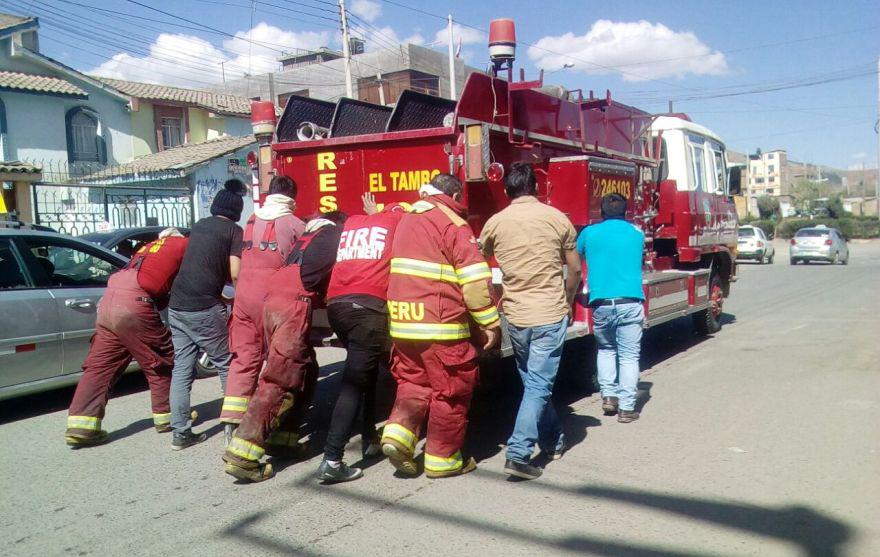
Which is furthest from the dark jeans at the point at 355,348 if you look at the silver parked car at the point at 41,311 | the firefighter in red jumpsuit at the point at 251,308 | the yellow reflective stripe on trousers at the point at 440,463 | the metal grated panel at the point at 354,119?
the silver parked car at the point at 41,311

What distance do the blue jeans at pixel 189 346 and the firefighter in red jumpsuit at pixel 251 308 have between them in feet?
1.13

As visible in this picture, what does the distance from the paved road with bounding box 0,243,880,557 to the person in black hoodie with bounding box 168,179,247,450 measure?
0.33m

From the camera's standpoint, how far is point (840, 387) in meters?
6.77

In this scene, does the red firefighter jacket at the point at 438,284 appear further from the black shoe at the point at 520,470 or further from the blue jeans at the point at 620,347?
the blue jeans at the point at 620,347

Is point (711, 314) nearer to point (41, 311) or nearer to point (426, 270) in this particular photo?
point (426, 270)

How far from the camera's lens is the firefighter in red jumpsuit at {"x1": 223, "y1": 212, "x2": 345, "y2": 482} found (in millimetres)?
4527

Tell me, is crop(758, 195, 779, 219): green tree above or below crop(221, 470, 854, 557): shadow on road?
above

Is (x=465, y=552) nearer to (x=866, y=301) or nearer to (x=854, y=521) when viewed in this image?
(x=854, y=521)

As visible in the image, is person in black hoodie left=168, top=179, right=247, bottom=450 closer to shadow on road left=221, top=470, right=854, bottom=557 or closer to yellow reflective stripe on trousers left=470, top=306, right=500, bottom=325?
shadow on road left=221, top=470, right=854, bottom=557

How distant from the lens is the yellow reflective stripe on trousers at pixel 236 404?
492 centimetres

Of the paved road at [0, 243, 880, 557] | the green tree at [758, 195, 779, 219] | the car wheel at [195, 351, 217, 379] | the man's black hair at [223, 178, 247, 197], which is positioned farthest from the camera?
the green tree at [758, 195, 779, 219]

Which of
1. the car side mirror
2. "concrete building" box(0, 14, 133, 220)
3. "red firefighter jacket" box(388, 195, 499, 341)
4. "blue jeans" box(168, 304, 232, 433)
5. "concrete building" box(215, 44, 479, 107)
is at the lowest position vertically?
"blue jeans" box(168, 304, 232, 433)

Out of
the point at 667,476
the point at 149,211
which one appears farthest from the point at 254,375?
the point at 149,211

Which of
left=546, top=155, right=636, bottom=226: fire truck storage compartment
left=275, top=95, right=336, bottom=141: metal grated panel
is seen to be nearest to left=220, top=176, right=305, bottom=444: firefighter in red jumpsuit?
left=275, top=95, right=336, bottom=141: metal grated panel
